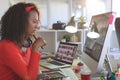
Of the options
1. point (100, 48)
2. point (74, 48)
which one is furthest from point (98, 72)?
point (74, 48)

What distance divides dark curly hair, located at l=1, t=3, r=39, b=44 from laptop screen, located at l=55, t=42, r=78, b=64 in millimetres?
695

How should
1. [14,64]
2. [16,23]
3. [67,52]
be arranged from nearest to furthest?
[14,64], [16,23], [67,52]

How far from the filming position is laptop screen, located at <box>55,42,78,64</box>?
2062 millimetres

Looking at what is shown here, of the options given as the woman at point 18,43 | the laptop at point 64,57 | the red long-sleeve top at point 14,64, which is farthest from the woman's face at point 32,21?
the laptop at point 64,57

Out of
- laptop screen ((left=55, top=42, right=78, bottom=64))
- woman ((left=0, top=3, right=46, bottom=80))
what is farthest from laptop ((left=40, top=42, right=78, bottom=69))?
woman ((left=0, top=3, right=46, bottom=80))

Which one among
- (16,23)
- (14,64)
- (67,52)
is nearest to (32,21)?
(16,23)

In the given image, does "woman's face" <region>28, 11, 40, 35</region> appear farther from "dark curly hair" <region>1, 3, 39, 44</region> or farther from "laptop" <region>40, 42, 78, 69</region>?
"laptop" <region>40, 42, 78, 69</region>

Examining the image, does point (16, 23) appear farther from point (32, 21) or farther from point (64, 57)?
point (64, 57)

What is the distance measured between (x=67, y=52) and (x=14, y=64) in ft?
2.83

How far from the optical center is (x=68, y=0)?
14.8 ft

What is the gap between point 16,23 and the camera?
1470 mm

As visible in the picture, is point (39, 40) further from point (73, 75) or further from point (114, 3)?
point (114, 3)

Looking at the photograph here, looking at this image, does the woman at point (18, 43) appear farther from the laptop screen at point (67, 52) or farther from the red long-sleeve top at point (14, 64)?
the laptop screen at point (67, 52)

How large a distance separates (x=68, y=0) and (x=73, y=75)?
3102 millimetres
